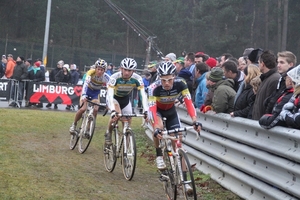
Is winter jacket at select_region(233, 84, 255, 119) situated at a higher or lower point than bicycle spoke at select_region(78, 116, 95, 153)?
higher

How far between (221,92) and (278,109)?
264 centimetres

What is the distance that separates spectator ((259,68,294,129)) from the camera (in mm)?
6676

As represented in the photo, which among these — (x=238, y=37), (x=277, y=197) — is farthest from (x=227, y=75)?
(x=238, y=37)

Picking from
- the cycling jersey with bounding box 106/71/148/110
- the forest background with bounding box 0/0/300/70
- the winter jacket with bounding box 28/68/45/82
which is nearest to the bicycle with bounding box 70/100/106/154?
the cycling jersey with bounding box 106/71/148/110

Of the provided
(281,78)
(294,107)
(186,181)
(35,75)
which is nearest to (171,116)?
(186,181)

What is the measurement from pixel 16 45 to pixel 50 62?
10.2 feet

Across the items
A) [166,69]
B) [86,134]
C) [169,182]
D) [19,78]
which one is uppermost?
[19,78]

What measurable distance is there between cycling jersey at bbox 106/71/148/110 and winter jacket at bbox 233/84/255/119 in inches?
78.6

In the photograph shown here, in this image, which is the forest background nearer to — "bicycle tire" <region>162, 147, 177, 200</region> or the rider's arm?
the rider's arm

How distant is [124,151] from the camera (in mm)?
9773

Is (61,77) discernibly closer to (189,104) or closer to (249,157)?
(189,104)

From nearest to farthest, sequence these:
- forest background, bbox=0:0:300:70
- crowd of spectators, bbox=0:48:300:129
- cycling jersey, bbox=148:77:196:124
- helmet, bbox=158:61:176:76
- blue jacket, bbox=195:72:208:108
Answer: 1. crowd of spectators, bbox=0:48:300:129
2. helmet, bbox=158:61:176:76
3. cycling jersey, bbox=148:77:196:124
4. blue jacket, bbox=195:72:208:108
5. forest background, bbox=0:0:300:70

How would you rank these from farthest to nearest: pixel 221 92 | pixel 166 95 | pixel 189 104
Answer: pixel 221 92
pixel 166 95
pixel 189 104

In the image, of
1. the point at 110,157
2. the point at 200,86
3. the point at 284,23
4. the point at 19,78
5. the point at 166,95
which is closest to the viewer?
the point at 166,95
